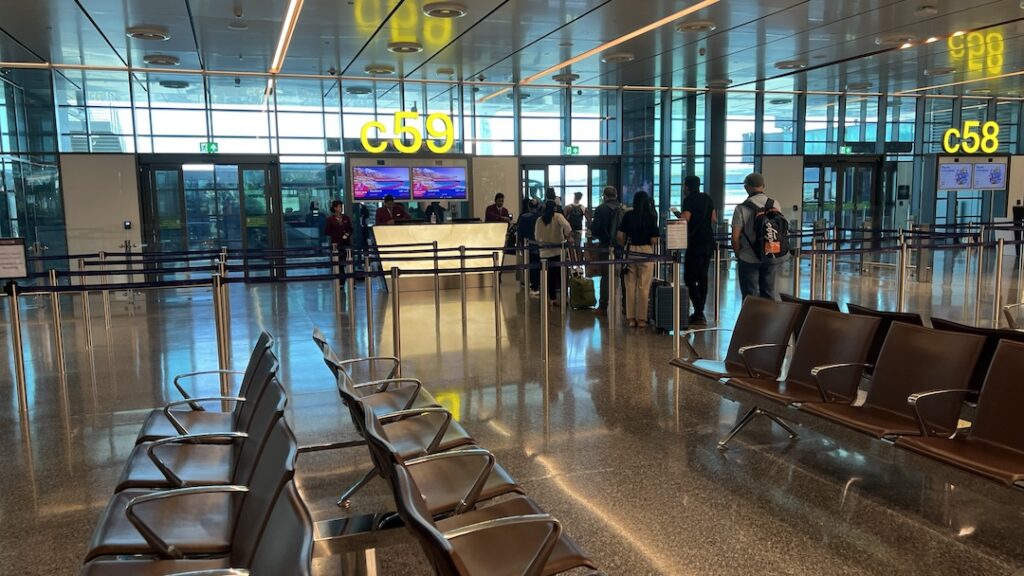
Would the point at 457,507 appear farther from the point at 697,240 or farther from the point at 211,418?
the point at 697,240

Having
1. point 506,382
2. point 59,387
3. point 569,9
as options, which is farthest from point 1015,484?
point 569,9

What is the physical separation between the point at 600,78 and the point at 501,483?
48.1ft

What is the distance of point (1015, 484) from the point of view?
130 inches

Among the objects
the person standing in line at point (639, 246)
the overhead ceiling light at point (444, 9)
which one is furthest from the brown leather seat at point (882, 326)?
the overhead ceiling light at point (444, 9)

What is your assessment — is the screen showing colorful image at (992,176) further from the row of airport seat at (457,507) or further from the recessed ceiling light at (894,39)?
the row of airport seat at (457,507)

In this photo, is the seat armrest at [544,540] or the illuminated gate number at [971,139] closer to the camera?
the seat armrest at [544,540]

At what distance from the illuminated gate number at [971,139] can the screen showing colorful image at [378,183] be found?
1398 cm

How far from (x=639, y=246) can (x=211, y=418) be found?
6205mm

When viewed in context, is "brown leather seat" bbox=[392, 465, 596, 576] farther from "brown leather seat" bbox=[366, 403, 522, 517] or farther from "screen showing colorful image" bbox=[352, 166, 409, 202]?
"screen showing colorful image" bbox=[352, 166, 409, 202]

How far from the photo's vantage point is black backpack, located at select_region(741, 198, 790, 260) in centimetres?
780

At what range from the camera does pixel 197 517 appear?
3.07 m

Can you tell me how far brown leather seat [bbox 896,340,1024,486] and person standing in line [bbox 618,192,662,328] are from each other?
5.66 m

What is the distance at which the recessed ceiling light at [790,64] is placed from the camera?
1502 cm

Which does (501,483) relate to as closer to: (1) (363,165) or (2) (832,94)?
(1) (363,165)
